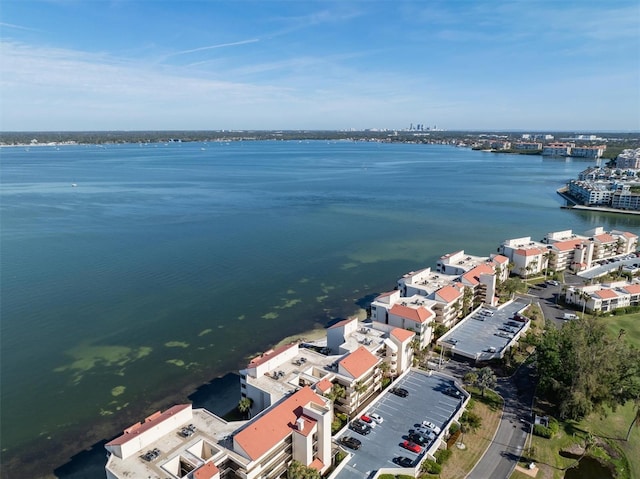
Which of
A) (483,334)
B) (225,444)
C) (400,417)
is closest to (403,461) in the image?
(400,417)

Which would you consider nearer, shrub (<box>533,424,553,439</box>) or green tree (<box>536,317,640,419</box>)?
shrub (<box>533,424,553,439</box>)

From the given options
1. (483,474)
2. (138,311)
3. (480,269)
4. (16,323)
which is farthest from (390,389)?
(16,323)

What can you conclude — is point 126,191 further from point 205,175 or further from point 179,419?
point 179,419

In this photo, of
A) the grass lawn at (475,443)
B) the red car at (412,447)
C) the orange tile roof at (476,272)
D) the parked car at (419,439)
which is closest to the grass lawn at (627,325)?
the orange tile roof at (476,272)

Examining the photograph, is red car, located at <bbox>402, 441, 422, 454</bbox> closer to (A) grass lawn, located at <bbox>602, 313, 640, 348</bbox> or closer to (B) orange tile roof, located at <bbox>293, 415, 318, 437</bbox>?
(B) orange tile roof, located at <bbox>293, 415, 318, 437</bbox>

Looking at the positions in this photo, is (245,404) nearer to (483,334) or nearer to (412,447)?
(412,447)

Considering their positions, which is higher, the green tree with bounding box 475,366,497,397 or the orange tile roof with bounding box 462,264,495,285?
the orange tile roof with bounding box 462,264,495,285

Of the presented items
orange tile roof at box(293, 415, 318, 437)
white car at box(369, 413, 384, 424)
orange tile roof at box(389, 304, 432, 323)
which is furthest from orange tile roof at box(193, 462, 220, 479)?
orange tile roof at box(389, 304, 432, 323)
